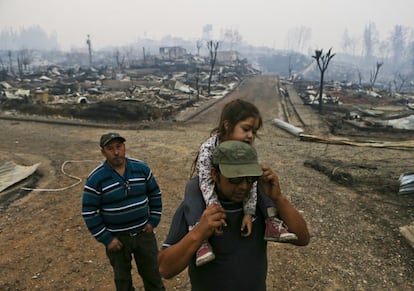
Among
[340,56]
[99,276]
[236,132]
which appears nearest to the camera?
[236,132]

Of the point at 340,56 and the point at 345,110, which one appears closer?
the point at 345,110

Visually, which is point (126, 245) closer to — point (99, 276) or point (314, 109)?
point (99, 276)

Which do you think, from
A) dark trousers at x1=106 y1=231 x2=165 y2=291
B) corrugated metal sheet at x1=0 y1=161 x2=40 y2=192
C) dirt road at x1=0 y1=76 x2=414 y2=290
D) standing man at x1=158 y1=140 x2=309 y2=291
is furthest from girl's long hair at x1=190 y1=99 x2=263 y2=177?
corrugated metal sheet at x1=0 y1=161 x2=40 y2=192

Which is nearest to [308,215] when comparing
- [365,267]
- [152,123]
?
[365,267]

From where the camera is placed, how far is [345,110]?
69.6 feet

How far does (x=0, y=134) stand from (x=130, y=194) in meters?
12.7

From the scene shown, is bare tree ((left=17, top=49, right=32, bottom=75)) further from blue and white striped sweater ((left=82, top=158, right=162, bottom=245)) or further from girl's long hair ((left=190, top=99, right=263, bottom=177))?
girl's long hair ((left=190, top=99, right=263, bottom=177))

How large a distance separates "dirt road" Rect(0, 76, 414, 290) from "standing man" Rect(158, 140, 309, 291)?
2.73 m

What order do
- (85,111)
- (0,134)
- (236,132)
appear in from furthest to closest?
(85,111)
(0,134)
(236,132)

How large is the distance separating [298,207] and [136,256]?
4058 millimetres

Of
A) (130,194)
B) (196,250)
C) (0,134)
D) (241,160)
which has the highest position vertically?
(241,160)

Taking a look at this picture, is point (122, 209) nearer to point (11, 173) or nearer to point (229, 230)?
point (229, 230)

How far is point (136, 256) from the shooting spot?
130 inches

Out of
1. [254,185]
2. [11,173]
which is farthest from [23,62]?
[254,185]
